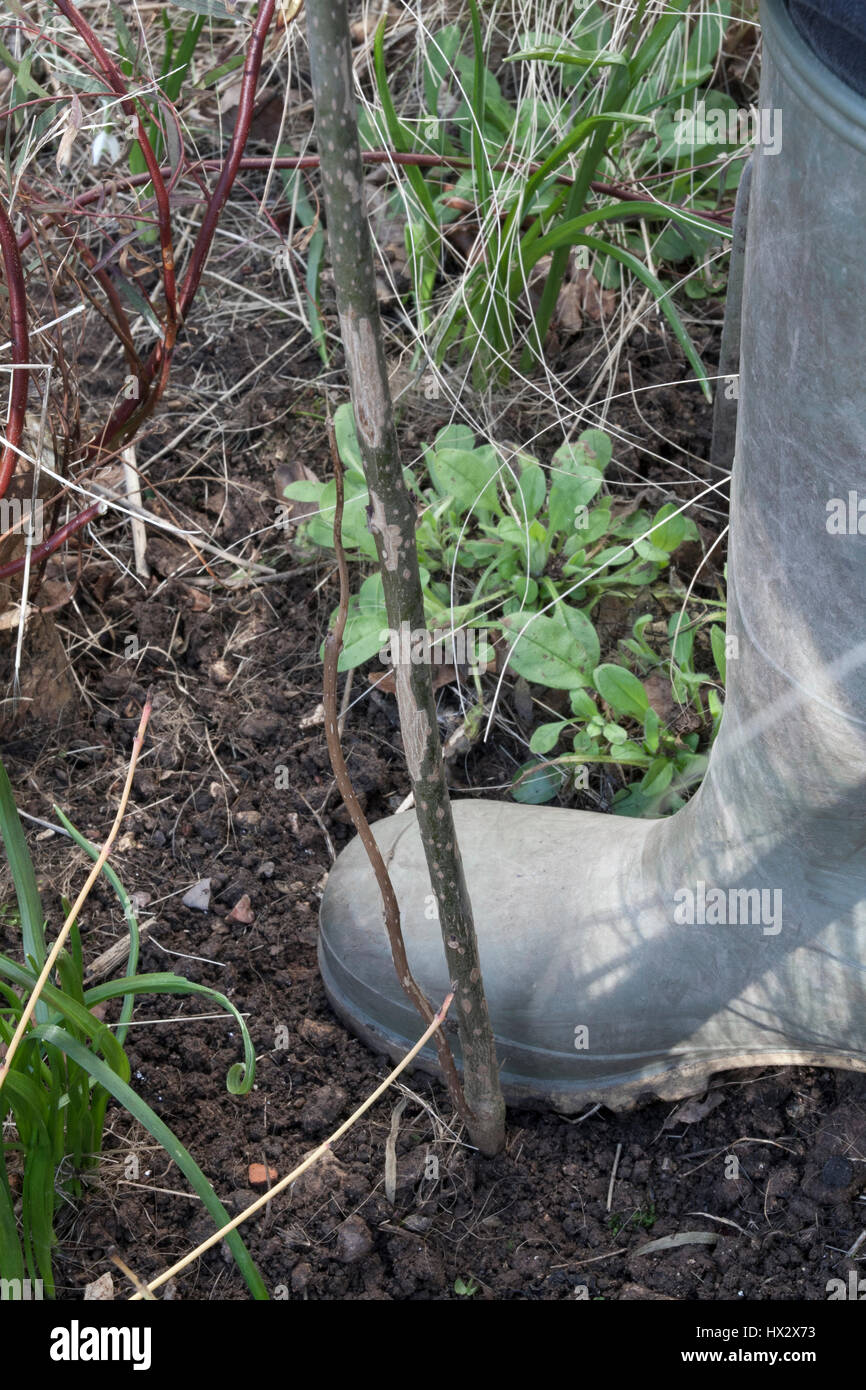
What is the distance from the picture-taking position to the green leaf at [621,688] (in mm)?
1522

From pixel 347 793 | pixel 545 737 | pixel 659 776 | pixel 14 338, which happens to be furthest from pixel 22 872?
pixel 659 776

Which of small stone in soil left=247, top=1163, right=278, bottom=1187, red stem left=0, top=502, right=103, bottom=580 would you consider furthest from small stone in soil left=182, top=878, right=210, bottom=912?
red stem left=0, top=502, right=103, bottom=580

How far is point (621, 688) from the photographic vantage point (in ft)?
5.00

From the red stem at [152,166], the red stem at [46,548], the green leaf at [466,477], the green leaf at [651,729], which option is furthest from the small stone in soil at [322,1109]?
the red stem at [152,166]

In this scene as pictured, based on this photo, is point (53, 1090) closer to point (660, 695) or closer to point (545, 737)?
point (545, 737)

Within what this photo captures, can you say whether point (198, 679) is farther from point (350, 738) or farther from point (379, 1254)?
point (379, 1254)

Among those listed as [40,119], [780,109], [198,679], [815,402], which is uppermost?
[40,119]

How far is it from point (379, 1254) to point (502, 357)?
136cm

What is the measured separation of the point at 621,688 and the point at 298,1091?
0.65 meters

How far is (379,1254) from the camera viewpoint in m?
1.19

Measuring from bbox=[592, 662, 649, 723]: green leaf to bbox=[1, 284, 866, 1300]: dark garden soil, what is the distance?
0.13m

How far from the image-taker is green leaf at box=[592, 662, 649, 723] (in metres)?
1.52

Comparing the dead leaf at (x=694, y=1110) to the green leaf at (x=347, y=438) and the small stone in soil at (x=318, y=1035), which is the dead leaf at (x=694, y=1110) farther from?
the green leaf at (x=347, y=438)

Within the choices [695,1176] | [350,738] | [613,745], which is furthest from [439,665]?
[695,1176]
